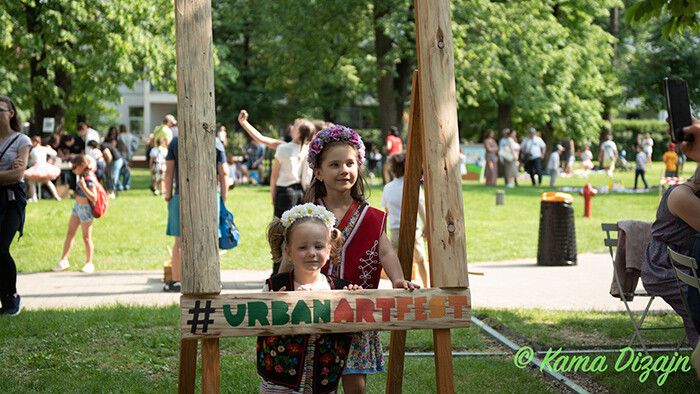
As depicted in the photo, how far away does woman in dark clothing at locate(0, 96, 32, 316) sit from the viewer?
6770 millimetres

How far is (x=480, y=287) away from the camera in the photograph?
30.2 feet

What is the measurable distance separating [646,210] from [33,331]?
50.4 ft

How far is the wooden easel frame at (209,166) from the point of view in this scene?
320cm

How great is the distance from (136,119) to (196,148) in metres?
58.7

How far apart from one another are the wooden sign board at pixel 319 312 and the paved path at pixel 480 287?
4625mm

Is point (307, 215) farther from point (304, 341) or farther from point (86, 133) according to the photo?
point (86, 133)

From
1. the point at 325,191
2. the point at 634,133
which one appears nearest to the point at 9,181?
the point at 325,191

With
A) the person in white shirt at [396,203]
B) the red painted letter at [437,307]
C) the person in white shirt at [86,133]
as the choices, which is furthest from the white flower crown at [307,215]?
the person in white shirt at [86,133]

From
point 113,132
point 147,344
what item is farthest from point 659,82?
point 147,344

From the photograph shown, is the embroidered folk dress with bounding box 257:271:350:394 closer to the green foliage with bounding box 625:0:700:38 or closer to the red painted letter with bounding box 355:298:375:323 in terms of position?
the red painted letter with bounding box 355:298:375:323

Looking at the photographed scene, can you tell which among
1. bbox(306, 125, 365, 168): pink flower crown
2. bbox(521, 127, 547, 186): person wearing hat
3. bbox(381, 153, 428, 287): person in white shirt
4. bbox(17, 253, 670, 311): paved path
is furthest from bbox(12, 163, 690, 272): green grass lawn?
bbox(306, 125, 365, 168): pink flower crown

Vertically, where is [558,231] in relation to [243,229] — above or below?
above

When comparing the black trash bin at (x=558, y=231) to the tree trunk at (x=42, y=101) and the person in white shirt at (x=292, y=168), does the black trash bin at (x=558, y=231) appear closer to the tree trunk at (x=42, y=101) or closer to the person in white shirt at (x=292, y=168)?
the person in white shirt at (x=292, y=168)

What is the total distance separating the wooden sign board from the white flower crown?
0.54 meters
